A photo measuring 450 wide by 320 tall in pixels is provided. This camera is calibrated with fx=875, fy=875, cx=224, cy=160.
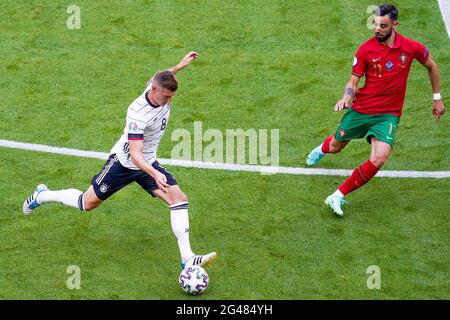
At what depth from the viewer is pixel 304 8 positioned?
14.1 meters

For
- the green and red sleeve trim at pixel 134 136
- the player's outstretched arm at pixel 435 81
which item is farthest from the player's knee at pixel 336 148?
the green and red sleeve trim at pixel 134 136

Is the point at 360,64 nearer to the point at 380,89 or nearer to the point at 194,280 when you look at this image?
the point at 380,89

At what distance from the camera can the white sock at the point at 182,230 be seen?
8.78 m

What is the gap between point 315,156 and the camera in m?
10.9

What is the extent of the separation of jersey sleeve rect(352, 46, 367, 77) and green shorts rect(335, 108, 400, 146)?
20.2 inches

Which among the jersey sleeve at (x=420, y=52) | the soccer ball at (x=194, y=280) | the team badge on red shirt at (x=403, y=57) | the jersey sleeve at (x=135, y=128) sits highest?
the jersey sleeve at (x=420, y=52)

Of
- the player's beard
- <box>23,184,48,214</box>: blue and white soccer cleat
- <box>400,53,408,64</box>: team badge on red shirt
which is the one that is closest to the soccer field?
<box>23,184,48,214</box>: blue and white soccer cleat

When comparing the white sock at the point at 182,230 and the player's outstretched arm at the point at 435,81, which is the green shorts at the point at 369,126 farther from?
the white sock at the point at 182,230

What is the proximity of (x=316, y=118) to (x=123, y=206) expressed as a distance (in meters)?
3.18

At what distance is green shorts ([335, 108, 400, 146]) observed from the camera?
9.86m

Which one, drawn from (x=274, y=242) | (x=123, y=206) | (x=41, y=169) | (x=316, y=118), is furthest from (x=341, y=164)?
(x=41, y=169)

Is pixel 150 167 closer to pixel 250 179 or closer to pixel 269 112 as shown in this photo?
pixel 250 179

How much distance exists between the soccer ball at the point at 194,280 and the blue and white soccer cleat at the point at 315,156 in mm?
2866

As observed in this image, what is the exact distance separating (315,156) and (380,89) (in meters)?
1.41
